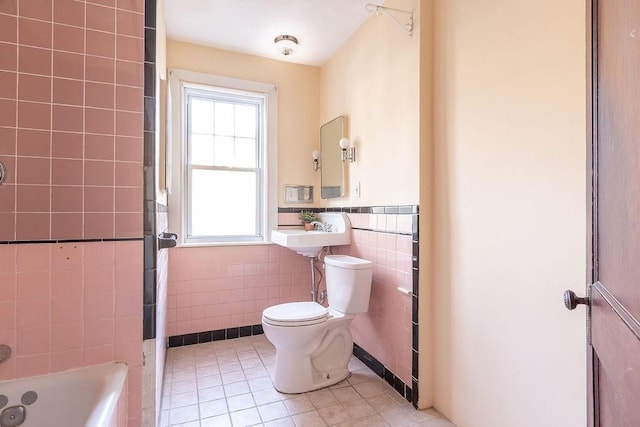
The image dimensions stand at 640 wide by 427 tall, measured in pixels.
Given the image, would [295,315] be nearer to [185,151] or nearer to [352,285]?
[352,285]

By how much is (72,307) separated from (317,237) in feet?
5.19

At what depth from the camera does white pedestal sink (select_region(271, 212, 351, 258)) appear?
2453 mm

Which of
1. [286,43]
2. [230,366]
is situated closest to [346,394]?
[230,366]

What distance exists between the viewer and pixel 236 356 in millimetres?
2518

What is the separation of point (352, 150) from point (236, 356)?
1900 mm

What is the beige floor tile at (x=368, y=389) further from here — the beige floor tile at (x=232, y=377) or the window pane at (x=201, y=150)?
the window pane at (x=201, y=150)

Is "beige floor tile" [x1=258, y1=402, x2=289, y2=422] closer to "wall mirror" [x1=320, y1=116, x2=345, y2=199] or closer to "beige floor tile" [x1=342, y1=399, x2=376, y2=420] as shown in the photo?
"beige floor tile" [x1=342, y1=399, x2=376, y2=420]

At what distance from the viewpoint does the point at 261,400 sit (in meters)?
1.93

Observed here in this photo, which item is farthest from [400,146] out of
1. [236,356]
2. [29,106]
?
[236,356]

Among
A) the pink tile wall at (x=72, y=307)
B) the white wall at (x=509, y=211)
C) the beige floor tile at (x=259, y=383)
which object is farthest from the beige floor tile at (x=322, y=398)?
the pink tile wall at (x=72, y=307)

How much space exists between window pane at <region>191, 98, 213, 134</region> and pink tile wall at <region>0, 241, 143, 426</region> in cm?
181

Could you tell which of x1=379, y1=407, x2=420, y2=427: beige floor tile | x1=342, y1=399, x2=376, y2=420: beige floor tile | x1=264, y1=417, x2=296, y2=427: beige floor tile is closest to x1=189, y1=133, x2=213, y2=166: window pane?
x1=264, y1=417, x2=296, y2=427: beige floor tile

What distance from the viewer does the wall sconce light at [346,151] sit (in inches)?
101

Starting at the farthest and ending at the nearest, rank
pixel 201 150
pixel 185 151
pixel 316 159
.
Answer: pixel 316 159, pixel 201 150, pixel 185 151
